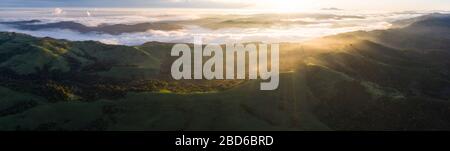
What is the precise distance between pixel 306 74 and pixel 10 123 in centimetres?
10038

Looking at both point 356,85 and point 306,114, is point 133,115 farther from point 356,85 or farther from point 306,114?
point 356,85

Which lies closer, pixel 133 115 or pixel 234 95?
pixel 133 115

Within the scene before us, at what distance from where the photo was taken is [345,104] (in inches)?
5812

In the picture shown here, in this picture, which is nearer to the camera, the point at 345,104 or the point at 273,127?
the point at 273,127

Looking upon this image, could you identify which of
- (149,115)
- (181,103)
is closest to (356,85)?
(181,103)

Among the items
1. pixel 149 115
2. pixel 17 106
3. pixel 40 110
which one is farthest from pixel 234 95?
pixel 17 106

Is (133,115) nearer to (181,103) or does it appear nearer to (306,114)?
(181,103)

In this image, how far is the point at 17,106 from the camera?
15375 cm
